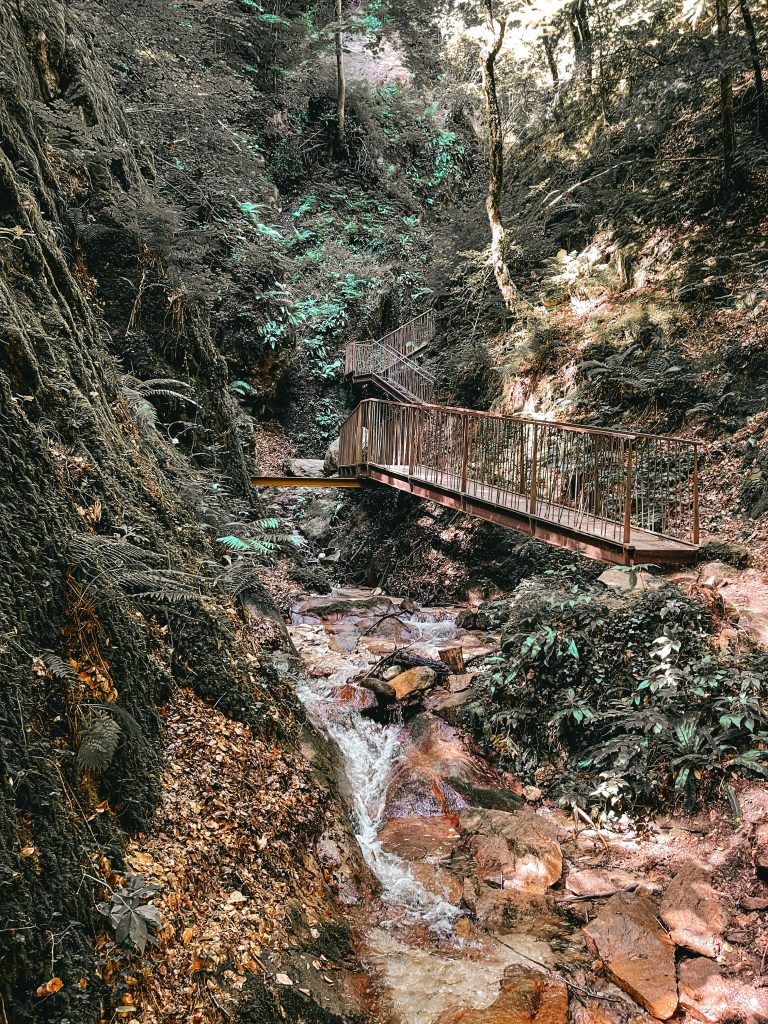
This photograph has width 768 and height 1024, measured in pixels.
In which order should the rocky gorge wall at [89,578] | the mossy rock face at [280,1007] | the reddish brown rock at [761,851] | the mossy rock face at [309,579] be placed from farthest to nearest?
the mossy rock face at [309,579] < the reddish brown rock at [761,851] < the mossy rock face at [280,1007] < the rocky gorge wall at [89,578]

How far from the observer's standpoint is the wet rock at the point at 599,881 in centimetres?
464

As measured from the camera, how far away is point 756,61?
1001 cm

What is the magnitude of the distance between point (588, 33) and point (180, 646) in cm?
1891

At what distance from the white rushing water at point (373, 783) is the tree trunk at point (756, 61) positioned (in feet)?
39.8

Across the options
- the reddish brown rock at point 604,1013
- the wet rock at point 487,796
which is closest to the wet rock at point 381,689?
the wet rock at point 487,796

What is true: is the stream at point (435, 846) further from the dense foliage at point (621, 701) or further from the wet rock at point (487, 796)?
the dense foliage at point (621, 701)

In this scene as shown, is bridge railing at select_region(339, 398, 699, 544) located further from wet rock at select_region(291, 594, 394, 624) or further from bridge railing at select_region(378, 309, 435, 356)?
bridge railing at select_region(378, 309, 435, 356)

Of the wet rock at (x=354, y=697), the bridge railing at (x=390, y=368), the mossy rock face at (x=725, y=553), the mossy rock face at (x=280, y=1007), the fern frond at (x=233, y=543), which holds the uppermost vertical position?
the bridge railing at (x=390, y=368)

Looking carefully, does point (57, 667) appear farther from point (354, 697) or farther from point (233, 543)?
point (354, 697)

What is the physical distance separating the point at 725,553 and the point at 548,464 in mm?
2485

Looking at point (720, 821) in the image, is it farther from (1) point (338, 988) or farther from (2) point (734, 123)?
(2) point (734, 123)

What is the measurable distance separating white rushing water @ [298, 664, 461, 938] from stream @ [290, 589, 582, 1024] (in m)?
0.01

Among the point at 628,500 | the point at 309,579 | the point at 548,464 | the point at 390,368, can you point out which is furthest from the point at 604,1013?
the point at 390,368

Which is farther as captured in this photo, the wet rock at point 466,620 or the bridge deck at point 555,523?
the wet rock at point 466,620
